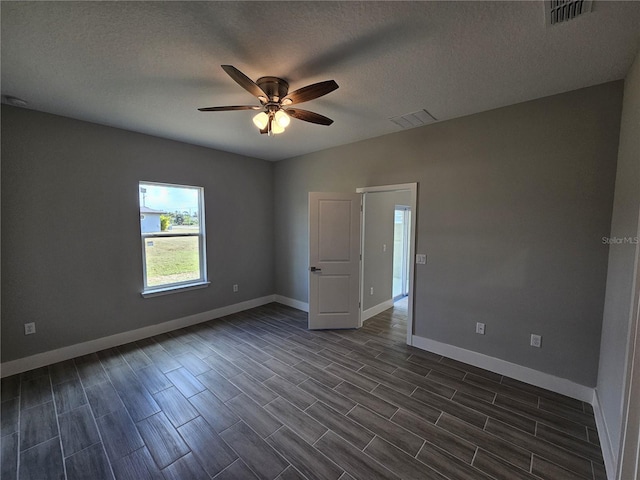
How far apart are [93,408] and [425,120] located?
14.1 feet

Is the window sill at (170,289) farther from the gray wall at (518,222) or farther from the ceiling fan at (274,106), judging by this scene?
the gray wall at (518,222)

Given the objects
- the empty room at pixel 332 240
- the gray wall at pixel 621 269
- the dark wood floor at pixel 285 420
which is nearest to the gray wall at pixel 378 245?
the empty room at pixel 332 240

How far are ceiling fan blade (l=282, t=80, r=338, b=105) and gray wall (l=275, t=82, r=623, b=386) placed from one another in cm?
181

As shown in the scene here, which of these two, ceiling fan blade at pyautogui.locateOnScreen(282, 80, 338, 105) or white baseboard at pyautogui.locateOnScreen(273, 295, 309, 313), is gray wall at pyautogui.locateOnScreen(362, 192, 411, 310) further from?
ceiling fan blade at pyautogui.locateOnScreen(282, 80, 338, 105)

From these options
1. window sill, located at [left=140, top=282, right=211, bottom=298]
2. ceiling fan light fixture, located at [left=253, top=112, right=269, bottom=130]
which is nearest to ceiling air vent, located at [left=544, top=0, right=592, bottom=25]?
ceiling fan light fixture, located at [left=253, top=112, right=269, bottom=130]

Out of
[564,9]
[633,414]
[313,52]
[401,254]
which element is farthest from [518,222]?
[401,254]

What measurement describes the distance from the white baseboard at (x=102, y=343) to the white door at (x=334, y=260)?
1689mm

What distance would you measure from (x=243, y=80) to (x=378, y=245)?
3.36 meters

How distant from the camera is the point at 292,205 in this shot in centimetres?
472

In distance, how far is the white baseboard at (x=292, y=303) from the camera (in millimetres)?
4620

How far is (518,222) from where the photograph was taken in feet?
8.24

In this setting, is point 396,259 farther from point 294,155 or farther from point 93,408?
point 93,408

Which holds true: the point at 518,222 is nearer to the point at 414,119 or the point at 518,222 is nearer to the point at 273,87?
the point at 414,119

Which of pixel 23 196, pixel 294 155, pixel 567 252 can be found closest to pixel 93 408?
pixel 23 196
